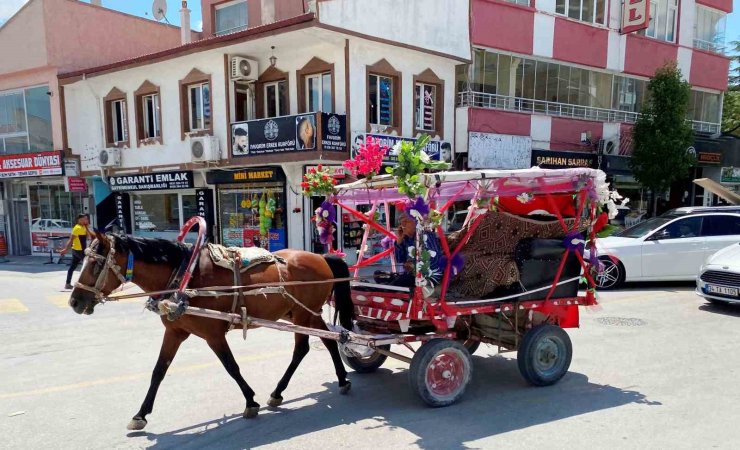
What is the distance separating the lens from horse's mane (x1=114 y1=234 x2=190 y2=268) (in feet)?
13.4

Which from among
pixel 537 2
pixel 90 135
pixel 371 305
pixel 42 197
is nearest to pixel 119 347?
pixel 371 305

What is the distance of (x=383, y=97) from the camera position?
14.2 meters

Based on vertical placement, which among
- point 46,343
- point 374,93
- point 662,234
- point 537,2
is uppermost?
point 537,2

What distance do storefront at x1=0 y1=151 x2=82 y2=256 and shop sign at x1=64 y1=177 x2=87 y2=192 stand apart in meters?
0.03

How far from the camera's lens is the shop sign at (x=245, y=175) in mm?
14562

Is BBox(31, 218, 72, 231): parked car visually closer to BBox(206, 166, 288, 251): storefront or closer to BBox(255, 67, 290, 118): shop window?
BBox(206, 166, 288, 251): storefront

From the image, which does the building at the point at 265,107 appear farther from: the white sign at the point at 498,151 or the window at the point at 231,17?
the window at the point at 231,17

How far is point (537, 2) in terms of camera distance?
16.5 m

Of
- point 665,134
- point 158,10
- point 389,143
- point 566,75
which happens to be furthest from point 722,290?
point 158,10

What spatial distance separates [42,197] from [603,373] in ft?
72.4

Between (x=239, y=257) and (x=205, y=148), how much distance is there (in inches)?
443

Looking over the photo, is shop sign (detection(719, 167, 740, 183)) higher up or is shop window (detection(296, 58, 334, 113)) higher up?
shop window (detection(296, 58, 334, 113))

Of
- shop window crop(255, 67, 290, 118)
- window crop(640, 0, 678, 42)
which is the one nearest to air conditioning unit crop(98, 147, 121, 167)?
shop window crop(255, 67, 290, 118)

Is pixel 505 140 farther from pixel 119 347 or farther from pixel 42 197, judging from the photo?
pixel 42 197
